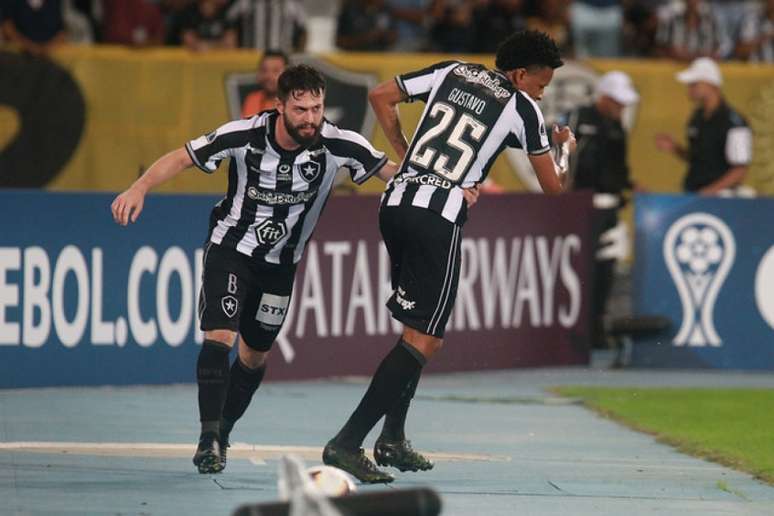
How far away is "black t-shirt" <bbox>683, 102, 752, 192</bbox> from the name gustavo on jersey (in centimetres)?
759

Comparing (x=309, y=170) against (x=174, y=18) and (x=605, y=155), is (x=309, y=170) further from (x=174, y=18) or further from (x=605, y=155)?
(x=174, y=18)

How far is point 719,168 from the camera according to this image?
16219 millimetres

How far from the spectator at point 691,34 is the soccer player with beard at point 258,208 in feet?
42.9

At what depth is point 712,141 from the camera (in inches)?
635

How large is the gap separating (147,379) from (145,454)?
3322 millimetres

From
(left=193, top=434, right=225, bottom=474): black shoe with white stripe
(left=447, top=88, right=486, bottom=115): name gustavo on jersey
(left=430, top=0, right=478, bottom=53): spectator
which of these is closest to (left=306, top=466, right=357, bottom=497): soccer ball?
(left=193, top=434, right=225, bottom=474): black shoe with white stripe

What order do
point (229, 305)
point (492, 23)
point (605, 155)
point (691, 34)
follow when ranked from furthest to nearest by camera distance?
point (691, 34) → point (492, 23) → point (605, 155) → point (229, 305)

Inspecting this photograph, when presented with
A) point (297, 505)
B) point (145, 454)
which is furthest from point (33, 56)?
point (297, 505)

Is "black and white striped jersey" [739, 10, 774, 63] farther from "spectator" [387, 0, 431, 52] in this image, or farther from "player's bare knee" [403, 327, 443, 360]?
"player's bare knee" [403, 327, 443, 360]

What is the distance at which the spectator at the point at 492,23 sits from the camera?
20344 millimetres

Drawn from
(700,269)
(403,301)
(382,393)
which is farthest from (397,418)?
(700,269)

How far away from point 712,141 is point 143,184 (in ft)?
28.5

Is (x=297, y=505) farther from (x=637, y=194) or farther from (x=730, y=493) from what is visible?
(x=637, y=194)

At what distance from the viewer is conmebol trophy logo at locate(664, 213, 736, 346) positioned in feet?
49.9
